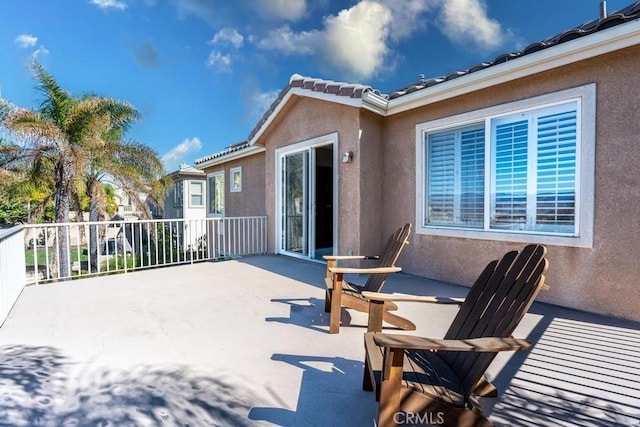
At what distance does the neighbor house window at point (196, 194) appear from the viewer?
18.7m

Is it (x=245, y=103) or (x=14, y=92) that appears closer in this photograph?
(x=14, y=92)

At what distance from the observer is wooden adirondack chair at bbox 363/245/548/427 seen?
63.9 inches

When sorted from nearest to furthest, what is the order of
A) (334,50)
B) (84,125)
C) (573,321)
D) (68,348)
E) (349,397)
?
1. (349,397)
2. (68,348)
3. (573,321)
4. (84,125)
5. (334,50)

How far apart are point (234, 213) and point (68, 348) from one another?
27.8 feet

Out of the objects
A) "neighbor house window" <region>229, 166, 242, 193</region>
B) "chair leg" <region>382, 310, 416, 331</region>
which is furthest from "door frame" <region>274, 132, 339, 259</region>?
"neighbor house window" <region>229, 166, 242, 193</region>

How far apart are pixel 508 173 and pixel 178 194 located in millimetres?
19209

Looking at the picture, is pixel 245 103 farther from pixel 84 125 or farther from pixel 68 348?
pixel 68 348

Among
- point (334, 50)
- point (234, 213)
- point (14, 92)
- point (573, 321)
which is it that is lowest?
point (573, 321)

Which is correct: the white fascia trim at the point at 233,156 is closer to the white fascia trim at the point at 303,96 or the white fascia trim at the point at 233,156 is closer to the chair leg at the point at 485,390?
the white fascia trim at the point at 303,96

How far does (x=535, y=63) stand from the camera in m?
4.07

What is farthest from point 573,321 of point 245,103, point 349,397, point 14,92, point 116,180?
point 245,103

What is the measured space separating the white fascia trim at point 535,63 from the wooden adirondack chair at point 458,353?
309 cm

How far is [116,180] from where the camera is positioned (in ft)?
32.3

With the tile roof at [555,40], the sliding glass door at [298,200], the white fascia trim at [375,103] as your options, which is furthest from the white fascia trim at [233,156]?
the tile roof at [555,40]
